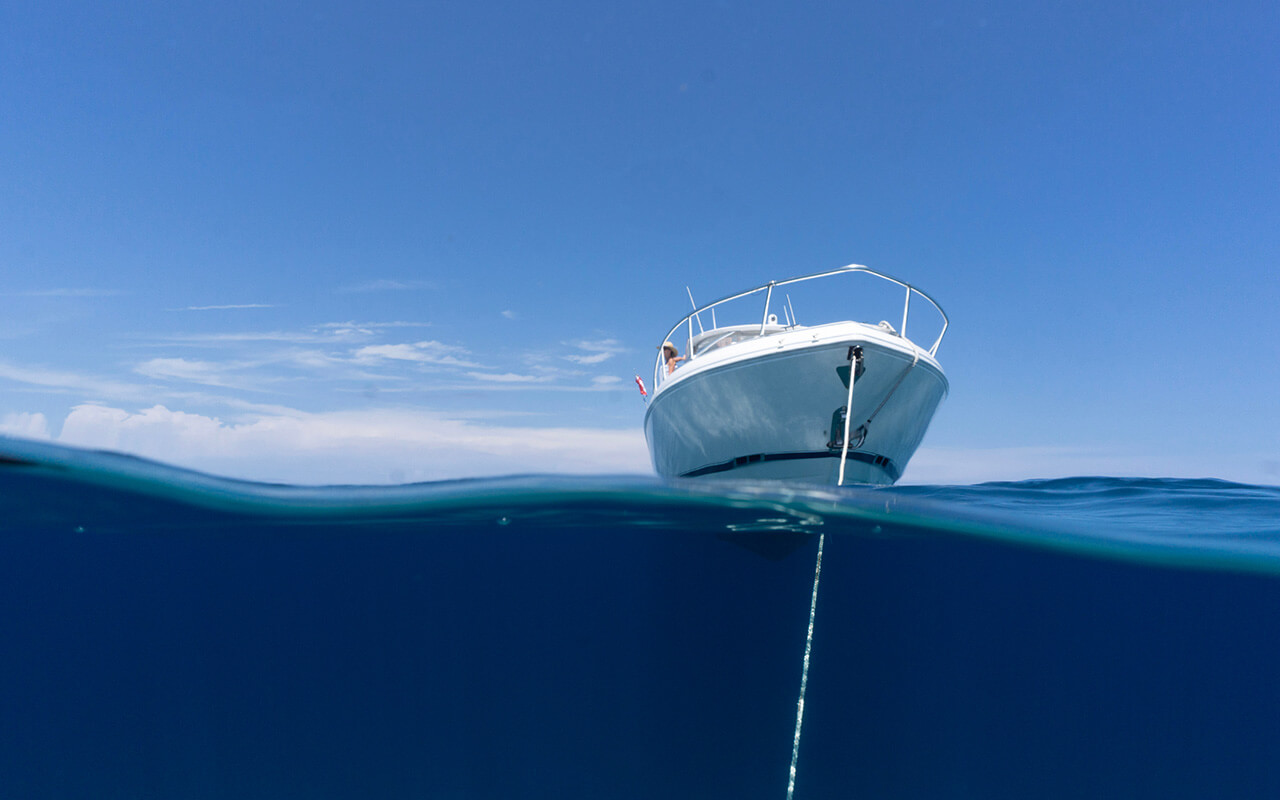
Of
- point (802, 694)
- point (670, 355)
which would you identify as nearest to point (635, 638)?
point (802, 694)

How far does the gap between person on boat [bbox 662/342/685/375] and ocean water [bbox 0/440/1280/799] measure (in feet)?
12.8

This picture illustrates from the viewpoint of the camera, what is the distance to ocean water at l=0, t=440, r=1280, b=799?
27.5ft

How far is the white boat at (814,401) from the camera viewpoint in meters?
9.03

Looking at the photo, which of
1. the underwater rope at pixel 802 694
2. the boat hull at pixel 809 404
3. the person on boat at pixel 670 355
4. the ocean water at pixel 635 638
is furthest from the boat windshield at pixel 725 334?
the underwater rope at pixel 802 694

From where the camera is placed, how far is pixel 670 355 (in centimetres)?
1259

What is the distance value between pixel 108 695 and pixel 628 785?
10.7m

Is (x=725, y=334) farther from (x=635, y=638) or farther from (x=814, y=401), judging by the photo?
(x=635, y=638)

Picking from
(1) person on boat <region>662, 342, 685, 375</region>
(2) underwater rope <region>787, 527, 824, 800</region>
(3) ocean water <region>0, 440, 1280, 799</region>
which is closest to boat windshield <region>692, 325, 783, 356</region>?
(1) person on boat <region>662, 342, 685, 375</region>

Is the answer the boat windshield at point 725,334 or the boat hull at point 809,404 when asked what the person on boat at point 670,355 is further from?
the boat hull at point 809,404

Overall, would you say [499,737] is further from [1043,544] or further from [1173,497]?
[1173,497]

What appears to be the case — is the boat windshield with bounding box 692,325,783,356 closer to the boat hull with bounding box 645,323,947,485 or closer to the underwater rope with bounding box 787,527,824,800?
the boat hull with bounding box 645,323,947,485

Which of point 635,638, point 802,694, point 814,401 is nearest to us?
point 814,401

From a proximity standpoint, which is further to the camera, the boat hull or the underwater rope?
the underwater rope

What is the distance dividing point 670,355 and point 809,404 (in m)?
4.02
